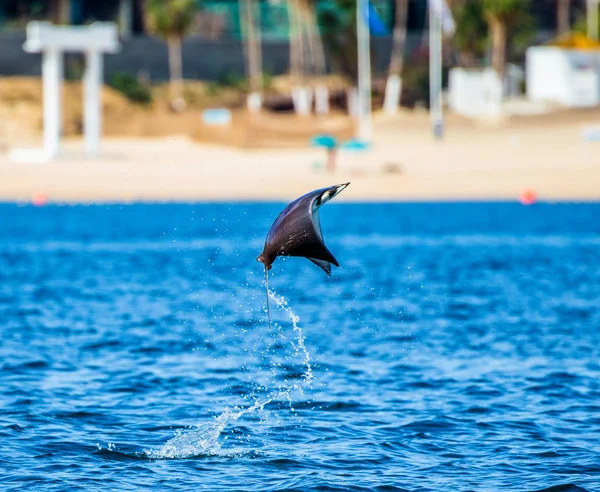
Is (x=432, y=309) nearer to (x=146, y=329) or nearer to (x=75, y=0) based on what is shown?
(x=146, y=329)

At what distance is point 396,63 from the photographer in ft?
264

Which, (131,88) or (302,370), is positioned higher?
(131,88)

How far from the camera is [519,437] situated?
49.8ft

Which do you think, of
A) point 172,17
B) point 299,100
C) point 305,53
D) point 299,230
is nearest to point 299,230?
point 299,230

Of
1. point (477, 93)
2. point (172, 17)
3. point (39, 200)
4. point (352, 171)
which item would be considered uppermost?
point (172, 17)

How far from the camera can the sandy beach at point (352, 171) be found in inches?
1925

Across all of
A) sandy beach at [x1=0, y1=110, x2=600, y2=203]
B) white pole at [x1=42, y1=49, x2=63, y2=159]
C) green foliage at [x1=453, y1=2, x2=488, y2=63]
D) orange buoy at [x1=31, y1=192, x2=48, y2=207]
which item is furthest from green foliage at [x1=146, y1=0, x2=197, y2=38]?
orange buoy at [x1=31, y1=192, x2=48, y2=207]

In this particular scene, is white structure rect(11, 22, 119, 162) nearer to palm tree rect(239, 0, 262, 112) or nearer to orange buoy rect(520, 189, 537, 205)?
palm tree rect(239, 0, 262, 112)

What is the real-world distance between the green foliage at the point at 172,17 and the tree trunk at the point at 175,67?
53cm

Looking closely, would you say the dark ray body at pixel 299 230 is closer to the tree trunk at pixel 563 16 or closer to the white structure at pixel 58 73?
the white structure at pixel 58 73

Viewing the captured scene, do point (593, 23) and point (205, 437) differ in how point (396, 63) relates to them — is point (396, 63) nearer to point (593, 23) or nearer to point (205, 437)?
point (593, 23)

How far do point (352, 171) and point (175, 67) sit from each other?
29.8 m

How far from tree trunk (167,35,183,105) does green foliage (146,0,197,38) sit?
1.74ft

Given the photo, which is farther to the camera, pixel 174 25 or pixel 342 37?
pixel 342 37
